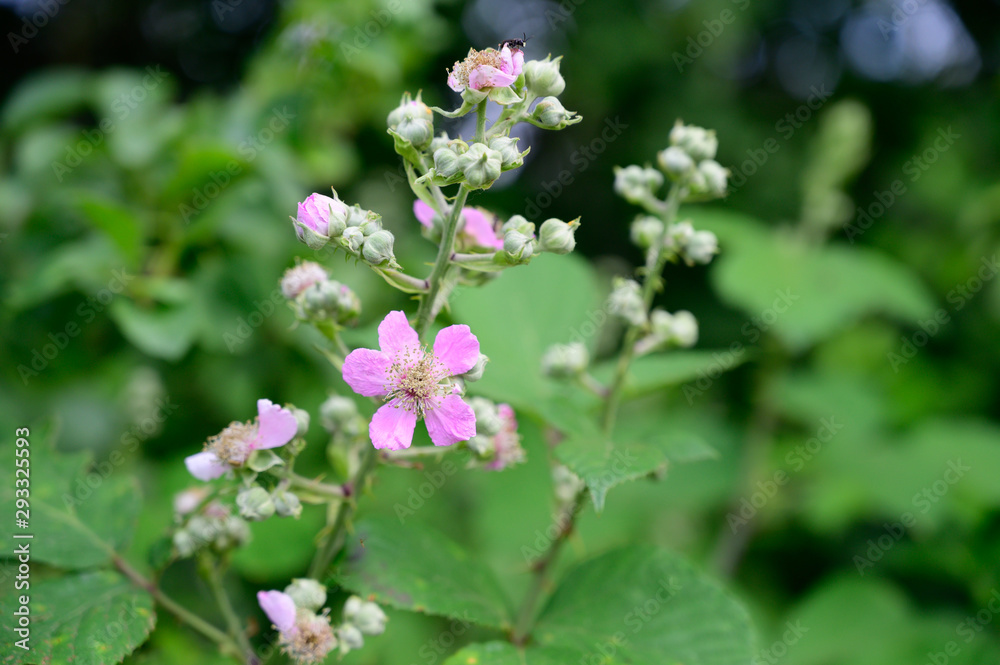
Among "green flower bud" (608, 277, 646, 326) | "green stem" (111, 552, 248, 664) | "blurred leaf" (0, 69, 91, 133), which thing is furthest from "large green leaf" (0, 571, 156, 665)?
"blurred leaf" (0, 69, 91, 133)

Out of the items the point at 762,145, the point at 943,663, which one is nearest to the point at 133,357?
the point at 943,663

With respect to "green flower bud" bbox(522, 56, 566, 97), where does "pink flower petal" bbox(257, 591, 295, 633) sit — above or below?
below

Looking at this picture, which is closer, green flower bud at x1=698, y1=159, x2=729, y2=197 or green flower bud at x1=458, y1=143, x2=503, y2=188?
green flower bud at x1=458, y1=143, x2=503, y2=188

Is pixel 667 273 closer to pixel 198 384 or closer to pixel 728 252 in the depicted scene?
pixel 728 252

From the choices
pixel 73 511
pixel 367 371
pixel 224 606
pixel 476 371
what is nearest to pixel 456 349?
pixel 476 371

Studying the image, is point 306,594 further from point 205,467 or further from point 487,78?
point 487,78

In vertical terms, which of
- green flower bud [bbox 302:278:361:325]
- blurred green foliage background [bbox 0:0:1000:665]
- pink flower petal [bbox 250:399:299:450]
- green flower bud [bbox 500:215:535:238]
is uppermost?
green flower bud [bbox 500:215:535:238]

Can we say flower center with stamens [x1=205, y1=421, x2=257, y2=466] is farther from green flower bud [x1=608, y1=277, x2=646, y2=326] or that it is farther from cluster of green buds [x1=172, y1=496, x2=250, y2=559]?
green flower bud [x1=608, y1=277, x2=646, y2=326]
